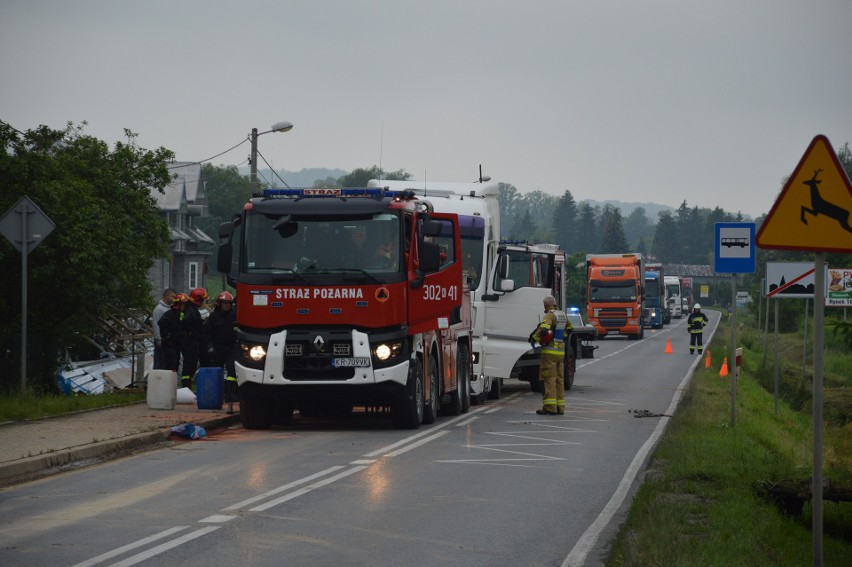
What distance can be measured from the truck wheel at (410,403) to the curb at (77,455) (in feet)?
8.61

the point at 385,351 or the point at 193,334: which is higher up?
the point at 193,334

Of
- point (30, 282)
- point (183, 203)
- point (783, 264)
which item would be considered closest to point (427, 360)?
point (783, 264)

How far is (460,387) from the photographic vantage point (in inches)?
817

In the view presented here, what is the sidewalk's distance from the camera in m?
12.9

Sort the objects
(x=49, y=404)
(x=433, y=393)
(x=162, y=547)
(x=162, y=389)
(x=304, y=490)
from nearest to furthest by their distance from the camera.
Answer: (x=162, y=547) → (x=304, y=490) → (x=49, y=404) → (x=433, y=393) → (x=162, y=389)

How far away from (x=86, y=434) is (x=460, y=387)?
7102mm

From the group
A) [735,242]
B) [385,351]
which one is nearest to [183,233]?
[385,351]

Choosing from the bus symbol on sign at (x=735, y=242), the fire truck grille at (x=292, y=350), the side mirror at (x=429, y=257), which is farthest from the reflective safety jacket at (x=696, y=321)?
the fire truck grille at (x=292, y=350)

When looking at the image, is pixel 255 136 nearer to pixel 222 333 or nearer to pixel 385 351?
pixel 222 333

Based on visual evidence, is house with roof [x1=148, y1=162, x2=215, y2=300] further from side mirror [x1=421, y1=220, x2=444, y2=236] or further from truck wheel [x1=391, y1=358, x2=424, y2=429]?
side mirror [x1=421, y1=220, x2=444, y2=236]

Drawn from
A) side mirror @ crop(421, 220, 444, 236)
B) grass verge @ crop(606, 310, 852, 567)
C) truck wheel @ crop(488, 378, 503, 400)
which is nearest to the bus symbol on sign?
grass verge @ crop(606, 310, 852, 567)

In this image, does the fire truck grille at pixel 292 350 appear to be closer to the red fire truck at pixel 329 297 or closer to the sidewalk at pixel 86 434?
the red fire truck at pixel 329 297

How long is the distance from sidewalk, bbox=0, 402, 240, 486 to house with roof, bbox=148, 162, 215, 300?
180 ft

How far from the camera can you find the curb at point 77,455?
12.3 metres
